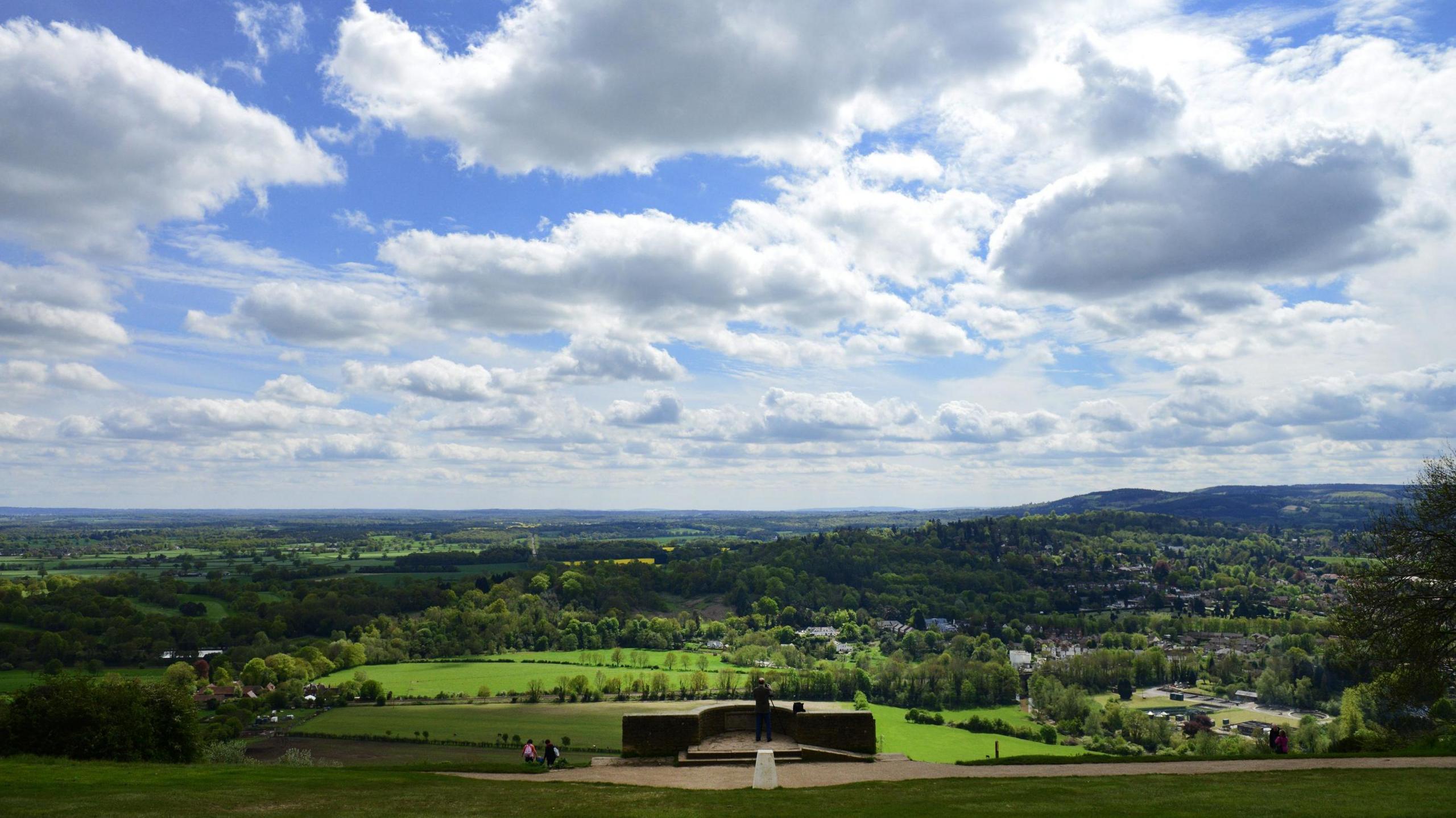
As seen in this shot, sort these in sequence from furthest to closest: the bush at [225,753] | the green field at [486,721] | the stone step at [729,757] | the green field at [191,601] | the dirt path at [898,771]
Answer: the green field at [191,601] < the green field at [486,721] < the bush at [225,753] < the stone step at [729,757] < the dirt path at [898,771]

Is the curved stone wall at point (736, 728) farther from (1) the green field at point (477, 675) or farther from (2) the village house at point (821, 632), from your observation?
(2) the village house at point (821, 632)

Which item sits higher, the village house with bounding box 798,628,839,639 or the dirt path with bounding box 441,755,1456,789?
the dirt path with bounding box 441,755,1456,789

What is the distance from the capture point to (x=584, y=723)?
6981 centimetres

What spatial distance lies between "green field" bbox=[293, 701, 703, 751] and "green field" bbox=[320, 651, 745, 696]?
7798mm

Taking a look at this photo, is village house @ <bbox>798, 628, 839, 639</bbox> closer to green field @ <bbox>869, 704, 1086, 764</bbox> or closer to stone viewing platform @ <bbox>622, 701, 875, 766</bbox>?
green field @ <bbox>869, 704, 1086, 764</bbox>

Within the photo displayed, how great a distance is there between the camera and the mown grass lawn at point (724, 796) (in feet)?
49.4

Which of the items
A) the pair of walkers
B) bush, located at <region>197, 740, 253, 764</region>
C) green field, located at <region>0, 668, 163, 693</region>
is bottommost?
green field, located at <region>0, 668, 163, 693</region>

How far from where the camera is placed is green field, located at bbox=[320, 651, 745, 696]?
89812mm

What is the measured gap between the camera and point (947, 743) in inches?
2736

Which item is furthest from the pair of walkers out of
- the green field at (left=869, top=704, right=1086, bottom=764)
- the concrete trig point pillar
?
the green field at (left=869, top=704, right=1086, bottom=764)

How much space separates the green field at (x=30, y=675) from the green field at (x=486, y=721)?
63.0 feet

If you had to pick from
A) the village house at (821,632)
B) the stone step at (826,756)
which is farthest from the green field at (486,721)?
the village house at (821,632)

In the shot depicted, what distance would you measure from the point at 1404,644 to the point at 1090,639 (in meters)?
→ 110

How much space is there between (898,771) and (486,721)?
193 ft
